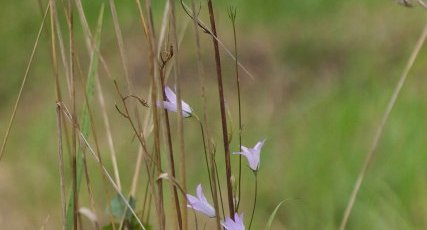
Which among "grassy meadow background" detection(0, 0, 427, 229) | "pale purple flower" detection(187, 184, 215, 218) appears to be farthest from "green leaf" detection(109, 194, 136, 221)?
"grassy meadow background" detection(0, 0, 427, 229)

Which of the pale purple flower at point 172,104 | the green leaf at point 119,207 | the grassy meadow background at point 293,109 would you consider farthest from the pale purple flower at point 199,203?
the grassy meadow background at point 293,109

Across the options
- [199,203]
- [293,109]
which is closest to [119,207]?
[199,203]

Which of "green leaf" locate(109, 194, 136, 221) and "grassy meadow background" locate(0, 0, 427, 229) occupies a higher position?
"green leaf" locate(109, 194, 136, 221)

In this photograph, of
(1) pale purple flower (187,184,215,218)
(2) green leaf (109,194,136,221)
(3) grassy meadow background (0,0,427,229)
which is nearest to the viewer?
(1) pale purple flower (187,184,215,218)

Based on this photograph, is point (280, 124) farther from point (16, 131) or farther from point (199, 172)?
point (16, 131)

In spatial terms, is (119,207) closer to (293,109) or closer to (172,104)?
(172,104)

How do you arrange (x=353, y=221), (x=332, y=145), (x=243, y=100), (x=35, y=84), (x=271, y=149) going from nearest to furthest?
(x=353, y=221), (x=332, y=145), (x=271, y=149), (x=243, y=100), (x=35, y=84)

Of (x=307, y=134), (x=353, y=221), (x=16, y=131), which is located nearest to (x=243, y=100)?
(x=307, y=134)

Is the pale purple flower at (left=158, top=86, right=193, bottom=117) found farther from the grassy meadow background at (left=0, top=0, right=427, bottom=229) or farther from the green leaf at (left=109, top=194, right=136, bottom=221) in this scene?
the grassy meadow background at (left=0, top=0, right=427, bottom=229)
